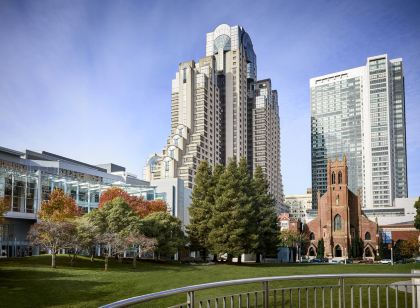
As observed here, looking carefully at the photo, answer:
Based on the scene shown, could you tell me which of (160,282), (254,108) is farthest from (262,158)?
(160,282)

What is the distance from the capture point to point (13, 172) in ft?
187

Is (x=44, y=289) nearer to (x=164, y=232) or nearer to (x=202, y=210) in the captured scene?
(x=164, y=232)

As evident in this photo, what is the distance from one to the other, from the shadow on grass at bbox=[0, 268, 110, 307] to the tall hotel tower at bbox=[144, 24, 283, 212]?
314ft

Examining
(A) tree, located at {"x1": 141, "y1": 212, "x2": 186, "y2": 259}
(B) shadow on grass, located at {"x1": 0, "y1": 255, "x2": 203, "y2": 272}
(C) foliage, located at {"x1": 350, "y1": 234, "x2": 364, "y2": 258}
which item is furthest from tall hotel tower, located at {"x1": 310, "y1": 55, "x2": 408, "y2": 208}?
(B) shadow on grass, located at {"x1": 0, "y1": 255, "x2": 203, "y2": 272}

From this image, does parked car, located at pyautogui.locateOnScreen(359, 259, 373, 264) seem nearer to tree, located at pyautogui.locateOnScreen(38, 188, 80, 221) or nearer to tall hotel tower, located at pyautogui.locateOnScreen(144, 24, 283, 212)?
tree, located at pyautogui.locateOnScreen(38, 188, 80, 221)

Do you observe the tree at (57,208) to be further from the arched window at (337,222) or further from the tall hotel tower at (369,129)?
the tall hotel tower at (369,129)

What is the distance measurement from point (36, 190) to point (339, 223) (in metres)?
54.0

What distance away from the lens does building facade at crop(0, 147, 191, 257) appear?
5675cm

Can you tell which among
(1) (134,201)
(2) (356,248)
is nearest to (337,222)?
(2) (356,248)

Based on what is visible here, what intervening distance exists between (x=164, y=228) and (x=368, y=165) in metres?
144

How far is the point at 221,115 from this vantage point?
15262 centimetres

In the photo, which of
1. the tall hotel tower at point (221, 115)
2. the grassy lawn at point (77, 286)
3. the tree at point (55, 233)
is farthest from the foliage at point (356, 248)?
the grassy lawn at point (77, 286)

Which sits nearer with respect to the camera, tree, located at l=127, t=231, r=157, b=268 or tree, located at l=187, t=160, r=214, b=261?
tree, located at l=127, t=231, r=157, b=268

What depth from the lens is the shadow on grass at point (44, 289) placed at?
21.0 metres
